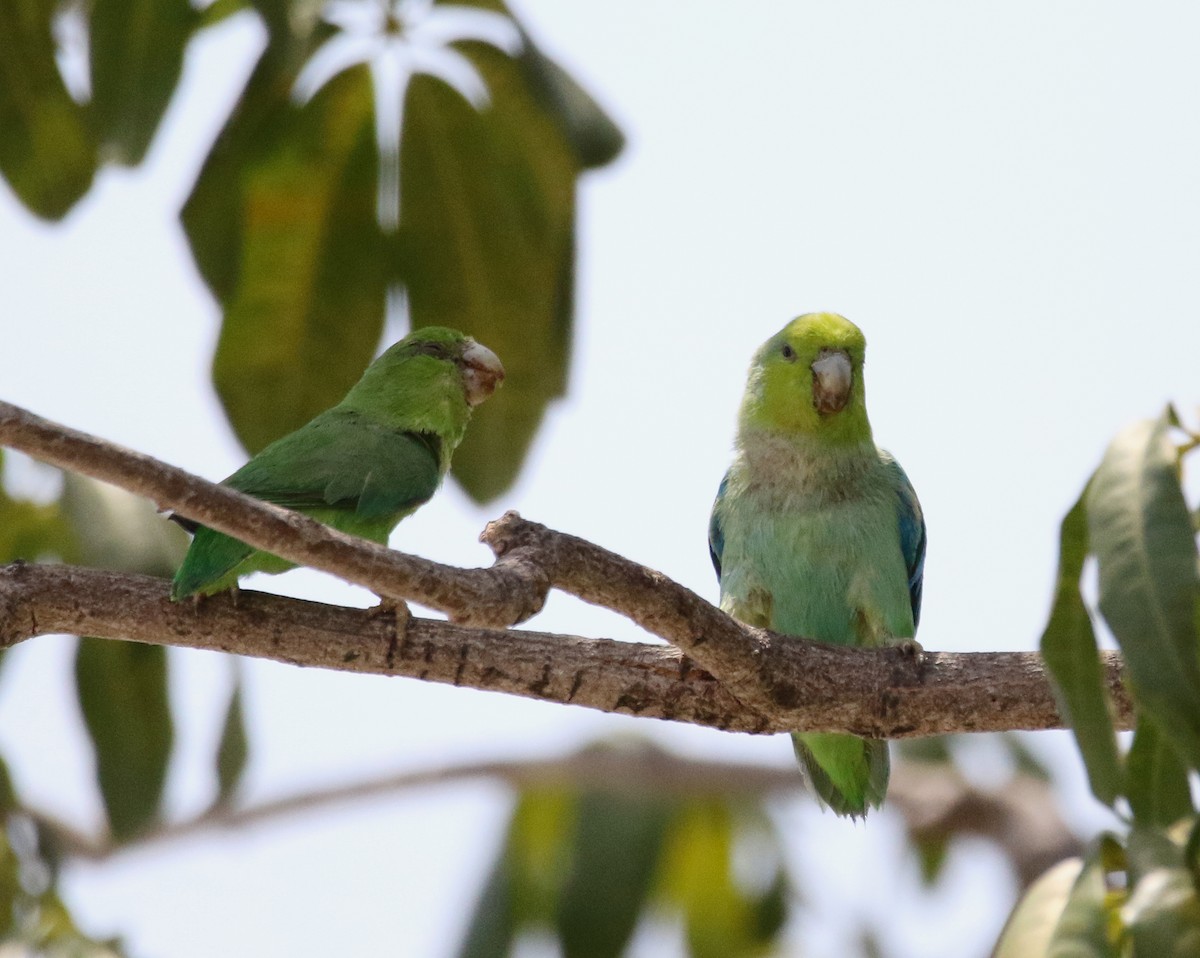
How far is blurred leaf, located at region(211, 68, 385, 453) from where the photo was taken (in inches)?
201

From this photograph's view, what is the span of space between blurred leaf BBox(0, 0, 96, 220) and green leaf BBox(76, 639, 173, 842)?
1753 millimetres

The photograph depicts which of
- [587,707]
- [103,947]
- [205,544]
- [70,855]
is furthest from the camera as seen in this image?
[70,855]

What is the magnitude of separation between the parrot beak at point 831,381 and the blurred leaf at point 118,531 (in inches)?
85.6

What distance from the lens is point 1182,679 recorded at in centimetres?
204

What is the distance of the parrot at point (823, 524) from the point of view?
4.73m

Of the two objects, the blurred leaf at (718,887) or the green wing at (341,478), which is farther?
the blurred leaf at (718,887)

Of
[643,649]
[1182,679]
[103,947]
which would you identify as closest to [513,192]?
[643,649]

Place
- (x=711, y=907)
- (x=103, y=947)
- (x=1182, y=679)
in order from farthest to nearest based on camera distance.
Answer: (x=711, y=907)
(x=103, y=947)
(x=1182, y=679)

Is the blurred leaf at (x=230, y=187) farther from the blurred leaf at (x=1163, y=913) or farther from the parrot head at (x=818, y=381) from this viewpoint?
the blurred leaf at (x=1163, y=913)

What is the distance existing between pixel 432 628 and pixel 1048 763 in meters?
7.14

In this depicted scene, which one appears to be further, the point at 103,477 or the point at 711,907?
the point at 711,907

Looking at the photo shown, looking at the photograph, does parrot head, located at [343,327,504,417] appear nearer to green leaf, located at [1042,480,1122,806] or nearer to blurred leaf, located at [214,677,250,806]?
blurred leaf, located at [214,677,250,806]

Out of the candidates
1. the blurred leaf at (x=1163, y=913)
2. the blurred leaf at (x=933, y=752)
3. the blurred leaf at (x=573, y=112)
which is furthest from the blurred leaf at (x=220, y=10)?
the blurred leaf at (x=933, y=752)

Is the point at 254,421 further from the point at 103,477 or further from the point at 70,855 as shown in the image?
the point at 70,855
